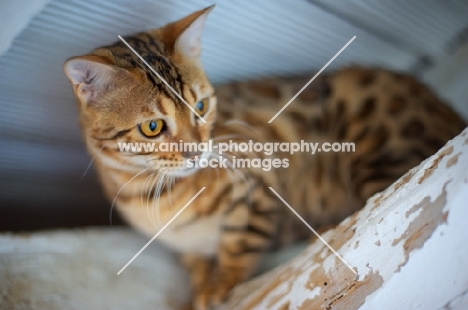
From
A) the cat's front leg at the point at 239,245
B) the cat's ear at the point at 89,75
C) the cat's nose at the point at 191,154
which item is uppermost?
the cat's ear at the point at 89,75

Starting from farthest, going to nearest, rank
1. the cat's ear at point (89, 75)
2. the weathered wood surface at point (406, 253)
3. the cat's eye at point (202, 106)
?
the cat's eye at point (202, 106) → the cat's ear at point (89, 75) → the weathered wood surface at point (406, 253)

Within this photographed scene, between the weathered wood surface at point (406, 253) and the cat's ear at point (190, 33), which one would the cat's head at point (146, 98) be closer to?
the cat's ear at point (190, 33)

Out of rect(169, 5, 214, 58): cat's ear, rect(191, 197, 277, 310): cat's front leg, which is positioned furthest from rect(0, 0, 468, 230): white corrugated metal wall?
rect(191, 197, 277, 310): cat's front leg

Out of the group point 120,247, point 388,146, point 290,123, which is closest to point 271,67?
point 290,123

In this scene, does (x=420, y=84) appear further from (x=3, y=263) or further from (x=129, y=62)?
(x=3, y=263)

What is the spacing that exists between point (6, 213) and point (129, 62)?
A: 371 millimetres

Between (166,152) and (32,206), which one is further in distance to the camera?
(32,206)

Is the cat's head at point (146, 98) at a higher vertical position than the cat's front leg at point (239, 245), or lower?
higher

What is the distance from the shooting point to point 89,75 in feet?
2.19

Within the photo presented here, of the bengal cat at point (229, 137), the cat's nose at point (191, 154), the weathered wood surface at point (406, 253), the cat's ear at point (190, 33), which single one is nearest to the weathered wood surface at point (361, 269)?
the weathered wood surface at point (406, 253)

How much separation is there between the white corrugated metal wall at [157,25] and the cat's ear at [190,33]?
30 millimetres

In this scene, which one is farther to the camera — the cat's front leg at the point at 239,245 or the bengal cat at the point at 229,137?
the cat's front leg at the point at 239,245

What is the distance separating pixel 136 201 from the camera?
32.9 inches

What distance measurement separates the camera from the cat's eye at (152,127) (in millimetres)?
709
